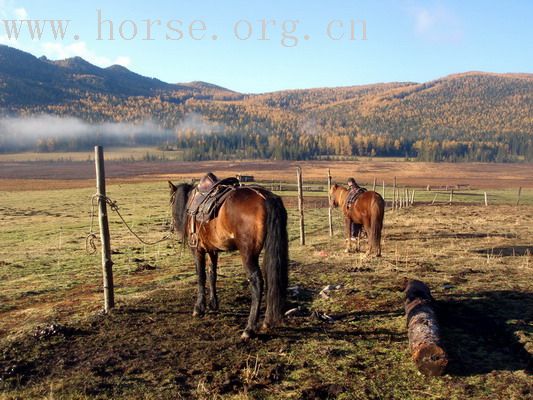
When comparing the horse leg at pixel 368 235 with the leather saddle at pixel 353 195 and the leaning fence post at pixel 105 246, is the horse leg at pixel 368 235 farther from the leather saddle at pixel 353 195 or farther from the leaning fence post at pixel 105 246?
the leaning fence post at pixel 105 246

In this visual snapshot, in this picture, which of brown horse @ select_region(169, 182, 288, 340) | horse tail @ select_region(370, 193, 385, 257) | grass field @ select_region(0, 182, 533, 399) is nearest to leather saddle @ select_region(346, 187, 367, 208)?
horse tail @ select_region(370, 193, 385, 257)

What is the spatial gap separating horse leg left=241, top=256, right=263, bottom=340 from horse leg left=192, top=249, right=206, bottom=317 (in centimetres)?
139

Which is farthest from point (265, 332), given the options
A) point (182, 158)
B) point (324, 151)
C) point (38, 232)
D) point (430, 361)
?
point (324, 151)

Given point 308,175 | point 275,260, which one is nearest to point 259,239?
point 275,260

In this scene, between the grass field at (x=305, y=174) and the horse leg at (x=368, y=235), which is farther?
the grass field at (x=305, y=174)

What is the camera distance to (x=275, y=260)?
660 cm

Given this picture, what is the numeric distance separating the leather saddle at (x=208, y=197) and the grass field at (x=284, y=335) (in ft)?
6.21

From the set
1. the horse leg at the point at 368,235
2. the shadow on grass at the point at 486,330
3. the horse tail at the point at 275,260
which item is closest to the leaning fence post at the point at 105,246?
the horse tail at the point at 275,260

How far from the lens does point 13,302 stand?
1061cm

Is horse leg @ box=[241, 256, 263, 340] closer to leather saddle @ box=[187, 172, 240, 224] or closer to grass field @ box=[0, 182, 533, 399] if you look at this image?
grass field @ box=[0, 182, 533, 399]

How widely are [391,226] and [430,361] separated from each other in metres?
17.0

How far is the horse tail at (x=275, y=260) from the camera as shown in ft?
21.6

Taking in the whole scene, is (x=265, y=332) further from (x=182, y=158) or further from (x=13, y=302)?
(x=182, y=158)

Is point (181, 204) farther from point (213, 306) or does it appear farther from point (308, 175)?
point (308, 175)
